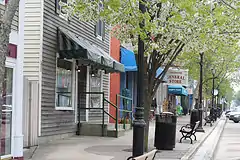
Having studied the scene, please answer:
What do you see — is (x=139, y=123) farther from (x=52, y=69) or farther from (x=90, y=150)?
(x=52, y=69)

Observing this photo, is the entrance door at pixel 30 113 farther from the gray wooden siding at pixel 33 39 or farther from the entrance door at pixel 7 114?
the entrance door at pixel 7 114

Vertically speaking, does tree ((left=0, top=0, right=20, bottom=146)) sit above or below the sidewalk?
above

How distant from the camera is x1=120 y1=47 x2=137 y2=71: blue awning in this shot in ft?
71.7

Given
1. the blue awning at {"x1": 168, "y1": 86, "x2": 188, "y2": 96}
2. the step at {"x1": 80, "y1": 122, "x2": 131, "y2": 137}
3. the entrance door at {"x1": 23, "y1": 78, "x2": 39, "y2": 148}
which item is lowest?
the step at {"x1": 80, "y1": 122, "x2": 131, "y2": 137}

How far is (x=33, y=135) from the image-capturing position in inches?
488

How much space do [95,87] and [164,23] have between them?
8.14 m

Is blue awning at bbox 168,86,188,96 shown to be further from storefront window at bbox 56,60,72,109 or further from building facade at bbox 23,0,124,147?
storefront window at bbox 56,60,72,109

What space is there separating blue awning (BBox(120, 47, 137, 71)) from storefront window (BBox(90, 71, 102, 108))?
2.73 meters

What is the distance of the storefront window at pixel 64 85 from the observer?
15.0 metres

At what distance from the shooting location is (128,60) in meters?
22.5

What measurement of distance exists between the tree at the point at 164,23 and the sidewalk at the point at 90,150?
1483mm

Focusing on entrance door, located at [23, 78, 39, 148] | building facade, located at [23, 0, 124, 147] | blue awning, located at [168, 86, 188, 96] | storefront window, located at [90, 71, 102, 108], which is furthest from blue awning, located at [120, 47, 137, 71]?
blue awning, located at [168, 86, 188, 96]

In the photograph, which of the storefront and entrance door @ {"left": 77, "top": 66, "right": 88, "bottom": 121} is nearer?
entrance door @ {"left": 77, "top": 66, "right": 88, "bottom": 121}

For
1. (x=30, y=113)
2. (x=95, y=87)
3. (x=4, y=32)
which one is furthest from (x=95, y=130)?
(x=4, y=32)
